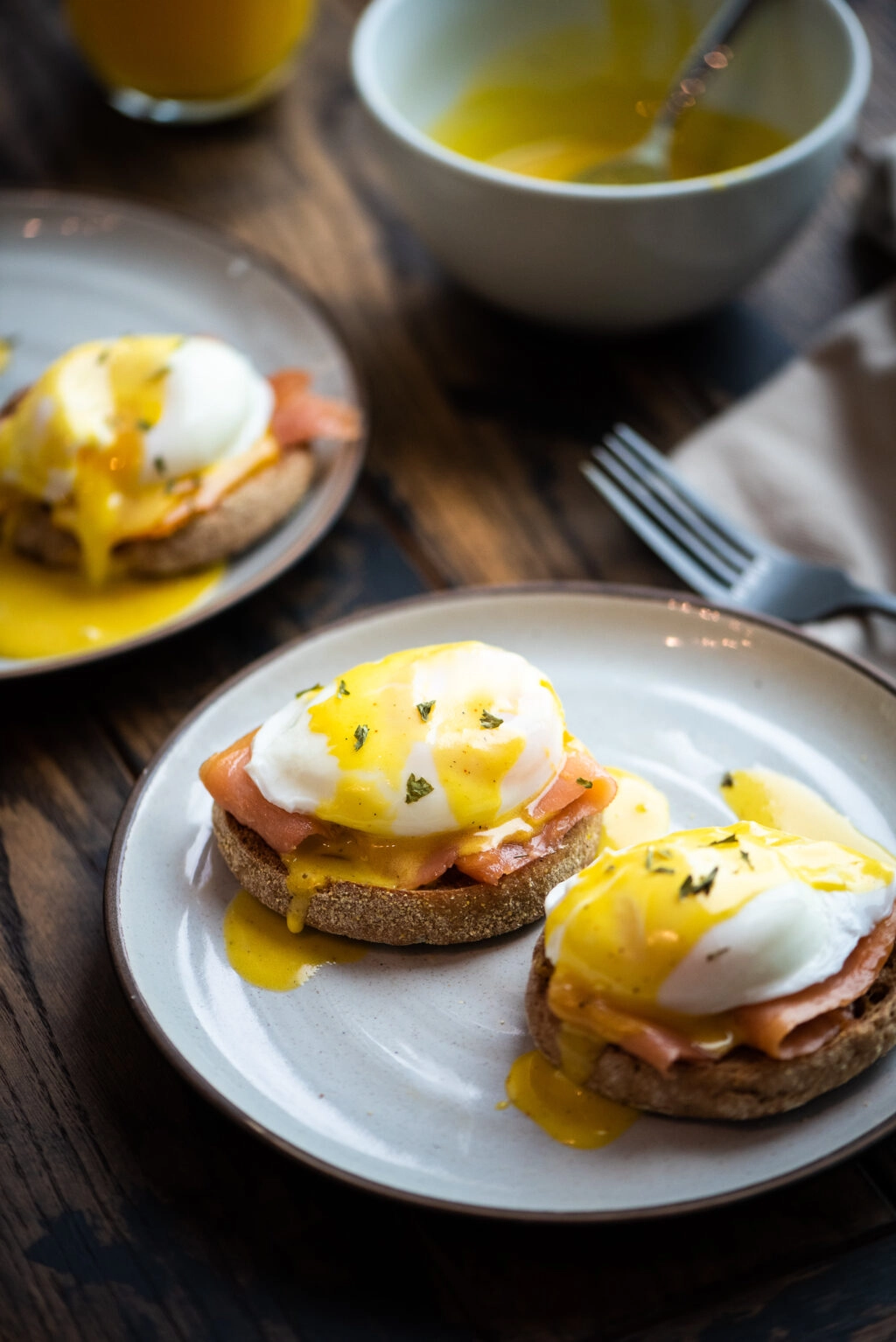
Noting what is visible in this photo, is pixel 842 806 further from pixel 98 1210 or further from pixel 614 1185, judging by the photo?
pixel 98 1210

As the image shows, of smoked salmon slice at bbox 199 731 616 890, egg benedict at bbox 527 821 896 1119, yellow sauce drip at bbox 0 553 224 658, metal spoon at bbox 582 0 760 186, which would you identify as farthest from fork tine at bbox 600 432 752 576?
egg benedict at bbox 527 821 896 1119

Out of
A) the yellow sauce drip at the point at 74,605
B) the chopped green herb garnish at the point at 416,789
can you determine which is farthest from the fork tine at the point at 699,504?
the chopped green herb garnish at the point at 416,789

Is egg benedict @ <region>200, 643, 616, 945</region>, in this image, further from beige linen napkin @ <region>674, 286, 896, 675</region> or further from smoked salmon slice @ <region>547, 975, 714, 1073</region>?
beige linen napkin @ <region>674, 286, 896, 675</region>

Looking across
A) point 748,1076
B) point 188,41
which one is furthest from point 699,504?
point 188,41

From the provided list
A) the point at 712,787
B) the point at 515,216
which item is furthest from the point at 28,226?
the point at 712,787

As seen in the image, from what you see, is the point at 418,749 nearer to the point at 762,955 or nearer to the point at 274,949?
the point at 274,949

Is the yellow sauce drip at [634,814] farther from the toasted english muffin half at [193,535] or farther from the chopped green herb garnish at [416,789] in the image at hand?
the toasted english muffin half at [193,535]
